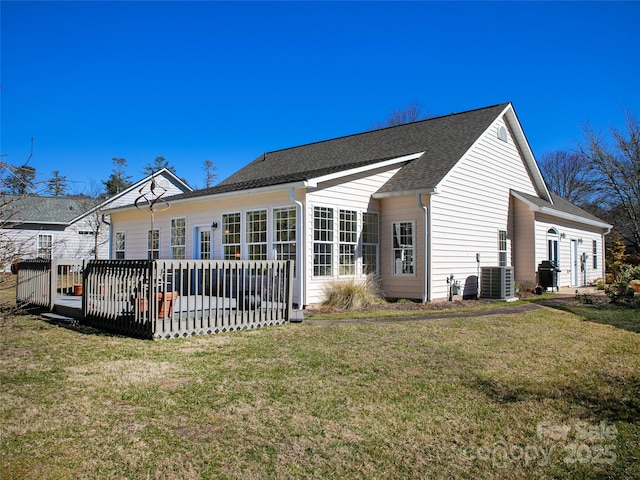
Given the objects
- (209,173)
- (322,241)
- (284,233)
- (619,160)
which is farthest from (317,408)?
(209,173)

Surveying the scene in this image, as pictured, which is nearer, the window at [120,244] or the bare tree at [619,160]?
the window at [120,244]

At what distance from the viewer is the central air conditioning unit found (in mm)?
14578

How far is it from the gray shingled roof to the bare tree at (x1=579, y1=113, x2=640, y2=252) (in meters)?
15.1

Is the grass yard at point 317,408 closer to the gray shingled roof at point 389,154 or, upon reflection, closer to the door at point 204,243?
the gray shingled roof at point 389,154

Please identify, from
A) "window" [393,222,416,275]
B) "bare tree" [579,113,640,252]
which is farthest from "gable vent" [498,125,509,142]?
"bare tree" [579,113,640,252]

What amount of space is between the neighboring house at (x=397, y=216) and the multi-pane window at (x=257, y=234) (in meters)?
0.05

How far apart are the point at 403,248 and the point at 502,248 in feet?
17.8

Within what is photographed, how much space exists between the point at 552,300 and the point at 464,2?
919cm

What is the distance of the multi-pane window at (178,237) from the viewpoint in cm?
1620

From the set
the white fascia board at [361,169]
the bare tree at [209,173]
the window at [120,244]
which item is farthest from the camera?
the bare tree at [209,173]

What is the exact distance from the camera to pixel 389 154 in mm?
17172

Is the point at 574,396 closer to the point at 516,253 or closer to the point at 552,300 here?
the point at 552,300

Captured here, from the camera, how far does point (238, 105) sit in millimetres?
24047

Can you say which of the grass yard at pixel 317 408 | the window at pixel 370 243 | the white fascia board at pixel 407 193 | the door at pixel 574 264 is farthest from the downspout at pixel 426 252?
the door at pixel 574 264
